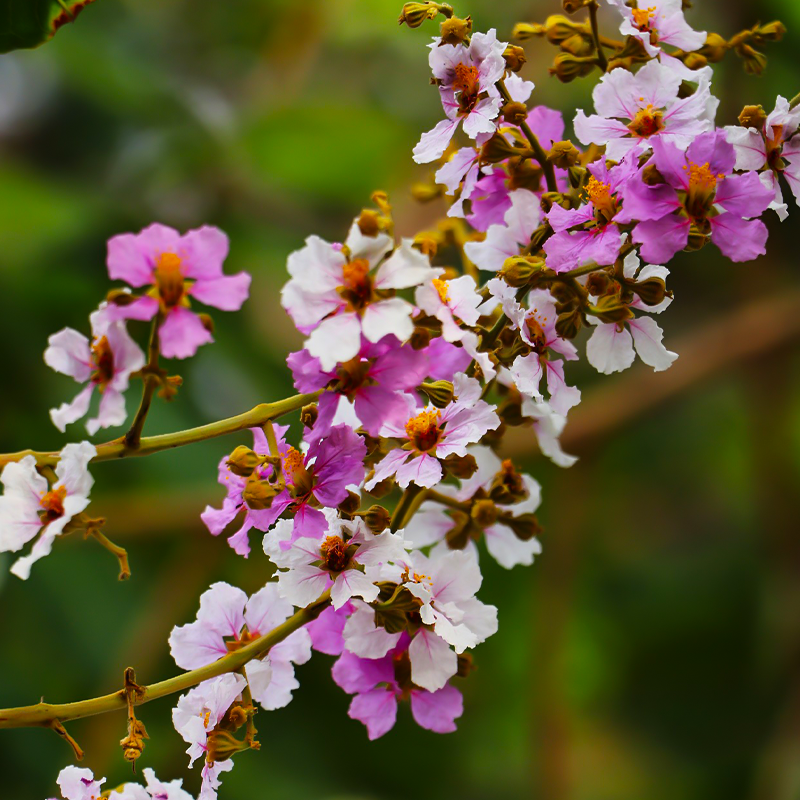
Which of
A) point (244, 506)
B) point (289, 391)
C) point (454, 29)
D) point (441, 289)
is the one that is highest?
point (454, 29)

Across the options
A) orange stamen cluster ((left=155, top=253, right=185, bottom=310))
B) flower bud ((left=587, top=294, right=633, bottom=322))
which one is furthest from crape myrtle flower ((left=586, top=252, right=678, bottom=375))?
orange stamen cluster ((left=155, top=253, right=185, bottom=310))

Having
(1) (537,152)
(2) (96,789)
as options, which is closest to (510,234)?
(1) (537,152)

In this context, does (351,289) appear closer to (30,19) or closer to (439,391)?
(439,391)

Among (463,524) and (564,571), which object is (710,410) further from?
(463,524)

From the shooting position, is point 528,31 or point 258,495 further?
point 528,31

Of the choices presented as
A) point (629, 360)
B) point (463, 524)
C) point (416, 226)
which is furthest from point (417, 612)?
point (416, 226)

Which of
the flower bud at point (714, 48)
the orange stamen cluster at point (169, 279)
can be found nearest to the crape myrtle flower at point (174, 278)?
the orange stamen cluster at point (169, 279)
